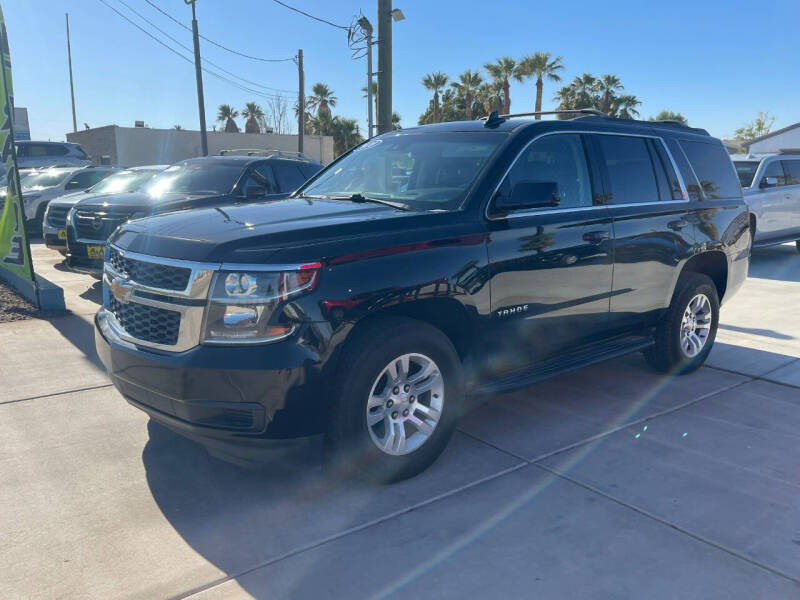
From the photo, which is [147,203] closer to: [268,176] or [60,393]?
[268,176]

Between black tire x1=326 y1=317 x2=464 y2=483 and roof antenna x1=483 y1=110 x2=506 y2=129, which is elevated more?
roof antenna x1=483 y1=110 x2=506 y2=129

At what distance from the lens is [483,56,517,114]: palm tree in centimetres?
4325

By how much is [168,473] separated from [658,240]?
3732 millimetres

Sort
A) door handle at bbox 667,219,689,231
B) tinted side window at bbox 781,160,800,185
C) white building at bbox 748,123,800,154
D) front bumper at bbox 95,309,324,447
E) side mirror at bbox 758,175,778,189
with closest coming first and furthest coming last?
front bumper at bbox 95,309,324,447, door handle at bbox 667,219,689,231, side mirror at bbox 758,175,778,189, tinted side window at bbox 781,160,800,185, white building at bbox 748,123,800,154

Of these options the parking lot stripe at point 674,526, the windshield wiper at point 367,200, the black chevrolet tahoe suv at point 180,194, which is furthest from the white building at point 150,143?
the parking lot stripe at point 674,526

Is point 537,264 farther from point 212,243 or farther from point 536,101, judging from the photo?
point 536,101

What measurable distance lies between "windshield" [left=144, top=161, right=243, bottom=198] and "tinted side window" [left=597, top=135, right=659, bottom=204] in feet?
17.2

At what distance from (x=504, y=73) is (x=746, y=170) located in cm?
3326

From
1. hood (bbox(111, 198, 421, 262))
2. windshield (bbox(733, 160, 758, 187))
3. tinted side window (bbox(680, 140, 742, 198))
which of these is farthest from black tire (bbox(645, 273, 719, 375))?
windshield (bbox(733, 160, 758, 187))

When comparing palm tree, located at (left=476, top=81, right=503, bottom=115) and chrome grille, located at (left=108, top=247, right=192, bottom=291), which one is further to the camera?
palm tree, located at (left=476, top=81, right=503, bottom=115)

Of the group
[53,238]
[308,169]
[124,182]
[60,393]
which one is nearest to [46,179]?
[124,182]

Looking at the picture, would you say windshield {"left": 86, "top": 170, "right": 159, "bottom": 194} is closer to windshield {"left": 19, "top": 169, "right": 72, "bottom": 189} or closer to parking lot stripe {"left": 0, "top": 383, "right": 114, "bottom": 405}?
windshield {"left": 19, "top": 169, "right": 72, "bottom": 189}

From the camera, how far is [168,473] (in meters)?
3.72

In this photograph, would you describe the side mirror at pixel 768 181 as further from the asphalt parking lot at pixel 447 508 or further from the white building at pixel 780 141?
the white building at pixel 780 141
